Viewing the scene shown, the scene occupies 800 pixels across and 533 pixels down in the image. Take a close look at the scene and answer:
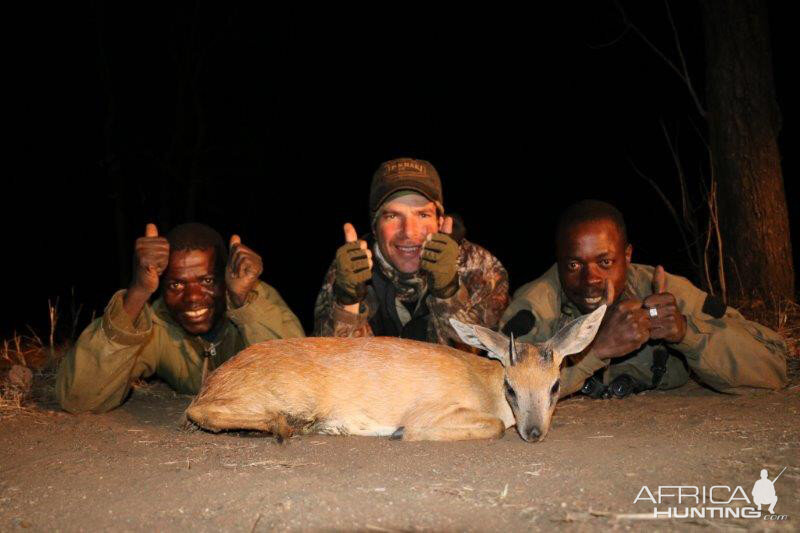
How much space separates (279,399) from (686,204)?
7.20 metres

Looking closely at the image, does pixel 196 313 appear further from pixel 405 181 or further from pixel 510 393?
pixel 510 393

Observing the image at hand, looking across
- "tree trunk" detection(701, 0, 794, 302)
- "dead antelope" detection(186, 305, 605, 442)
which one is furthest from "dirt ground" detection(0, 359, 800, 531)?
"tree trunk" detection(701, 0, 794, 302)

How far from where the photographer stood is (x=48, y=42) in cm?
2267

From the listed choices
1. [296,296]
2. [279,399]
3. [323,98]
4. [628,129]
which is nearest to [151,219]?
[296,296]

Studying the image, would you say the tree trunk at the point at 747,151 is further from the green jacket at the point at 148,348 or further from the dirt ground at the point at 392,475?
the green jacket at the point at 148,348

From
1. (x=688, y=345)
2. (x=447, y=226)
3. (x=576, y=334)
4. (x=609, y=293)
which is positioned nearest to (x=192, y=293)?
(x=447, y=226)

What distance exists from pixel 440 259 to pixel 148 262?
2.27m

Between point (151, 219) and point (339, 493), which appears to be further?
point (151, 219)

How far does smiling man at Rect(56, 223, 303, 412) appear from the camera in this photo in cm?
555

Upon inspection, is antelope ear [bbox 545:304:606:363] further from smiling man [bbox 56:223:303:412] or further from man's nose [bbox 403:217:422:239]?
smiling man [bbox 56:223:303:412]

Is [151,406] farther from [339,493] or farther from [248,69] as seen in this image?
[248,69]

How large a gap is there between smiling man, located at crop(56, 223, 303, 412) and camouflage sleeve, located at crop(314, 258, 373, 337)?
236 mm

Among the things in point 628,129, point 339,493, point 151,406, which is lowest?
point 151,406

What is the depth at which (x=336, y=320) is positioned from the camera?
6332 millimetres
